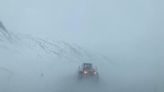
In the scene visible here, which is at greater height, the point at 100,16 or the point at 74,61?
the point at 100,16

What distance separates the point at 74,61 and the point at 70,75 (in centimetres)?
25

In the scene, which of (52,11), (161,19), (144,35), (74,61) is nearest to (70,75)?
(74,61)

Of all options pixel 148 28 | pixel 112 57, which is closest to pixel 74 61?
pixel 112 57

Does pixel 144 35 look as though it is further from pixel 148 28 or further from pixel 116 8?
pixel 116 8

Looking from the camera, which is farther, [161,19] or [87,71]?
[161,19]

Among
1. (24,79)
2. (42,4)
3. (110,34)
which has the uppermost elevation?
(42,4)

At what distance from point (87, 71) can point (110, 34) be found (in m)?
0.79

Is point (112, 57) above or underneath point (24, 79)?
above

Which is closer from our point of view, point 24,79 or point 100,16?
point 24,79

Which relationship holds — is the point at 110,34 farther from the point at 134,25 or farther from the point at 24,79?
the point at 24,79

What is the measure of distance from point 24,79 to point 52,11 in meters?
1.28

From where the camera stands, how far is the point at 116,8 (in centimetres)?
570

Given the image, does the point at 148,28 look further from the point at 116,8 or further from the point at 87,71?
the point at 87,71

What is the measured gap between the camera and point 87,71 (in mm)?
5363
